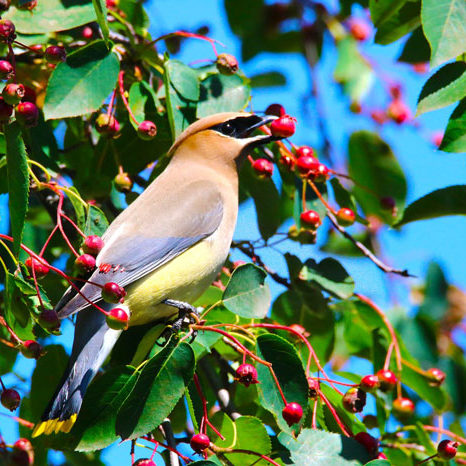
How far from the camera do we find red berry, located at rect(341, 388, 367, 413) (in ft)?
9.62

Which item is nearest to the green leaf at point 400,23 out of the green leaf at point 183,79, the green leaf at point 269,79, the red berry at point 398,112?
the green leaf at point 183,79

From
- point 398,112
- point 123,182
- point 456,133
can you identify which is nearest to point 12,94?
point 123,182

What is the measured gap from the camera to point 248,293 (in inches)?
120

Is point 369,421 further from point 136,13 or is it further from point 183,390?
point 136,13

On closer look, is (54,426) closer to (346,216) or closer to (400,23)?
(346,216)

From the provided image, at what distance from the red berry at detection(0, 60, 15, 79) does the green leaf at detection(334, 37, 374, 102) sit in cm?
304

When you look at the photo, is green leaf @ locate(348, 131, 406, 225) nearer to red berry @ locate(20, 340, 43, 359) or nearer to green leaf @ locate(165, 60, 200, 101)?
green leaf @ locate(165, 60, 200, 101)

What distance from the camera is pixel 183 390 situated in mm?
2584

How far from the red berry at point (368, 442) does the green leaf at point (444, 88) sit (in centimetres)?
112

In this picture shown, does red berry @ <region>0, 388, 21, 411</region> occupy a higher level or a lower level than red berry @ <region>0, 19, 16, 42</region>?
lower

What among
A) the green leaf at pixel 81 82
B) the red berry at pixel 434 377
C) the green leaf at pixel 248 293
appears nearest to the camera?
the green leaf at pixel 248 293

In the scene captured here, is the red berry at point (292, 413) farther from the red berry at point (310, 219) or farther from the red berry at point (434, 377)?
the red berry at point (434, 377)

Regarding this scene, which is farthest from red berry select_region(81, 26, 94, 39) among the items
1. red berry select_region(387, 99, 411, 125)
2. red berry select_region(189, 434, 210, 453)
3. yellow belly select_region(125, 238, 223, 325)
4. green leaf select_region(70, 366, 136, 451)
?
red berry select_region(387, 99, 411, 125)

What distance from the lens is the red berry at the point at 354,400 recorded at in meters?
2.93
